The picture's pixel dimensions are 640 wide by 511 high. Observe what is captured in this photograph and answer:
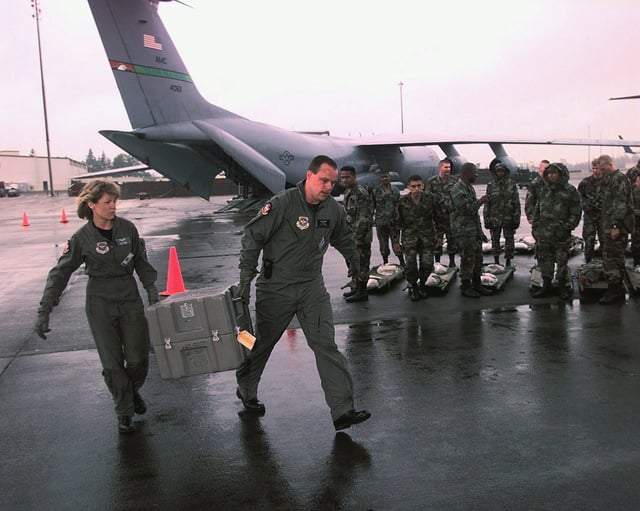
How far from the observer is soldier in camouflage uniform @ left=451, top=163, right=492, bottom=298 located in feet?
27.0

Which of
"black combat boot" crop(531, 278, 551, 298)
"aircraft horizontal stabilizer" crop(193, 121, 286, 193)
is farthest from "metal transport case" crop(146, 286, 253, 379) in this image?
"aircraft horizontal stabilizer" crop(193, 121, 286, 193)

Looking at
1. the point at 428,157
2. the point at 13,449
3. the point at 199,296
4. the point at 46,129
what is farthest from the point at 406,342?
the point at 46,129

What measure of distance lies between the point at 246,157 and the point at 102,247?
16728 millimetres

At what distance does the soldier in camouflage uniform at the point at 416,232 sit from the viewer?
27.1 ft

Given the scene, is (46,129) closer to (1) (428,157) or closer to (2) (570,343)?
(1) (428,157)

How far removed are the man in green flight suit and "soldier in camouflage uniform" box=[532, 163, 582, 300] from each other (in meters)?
4.73

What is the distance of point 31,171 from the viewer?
9956 centimetres

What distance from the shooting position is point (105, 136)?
20.3 metres

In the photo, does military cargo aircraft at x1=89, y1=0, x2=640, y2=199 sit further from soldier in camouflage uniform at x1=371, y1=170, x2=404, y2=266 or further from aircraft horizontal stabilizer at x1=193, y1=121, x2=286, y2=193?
soldier in camouflage uniform at x1=371, y1=170, x2=404, y2=266

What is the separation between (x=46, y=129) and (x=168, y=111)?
1870 inches

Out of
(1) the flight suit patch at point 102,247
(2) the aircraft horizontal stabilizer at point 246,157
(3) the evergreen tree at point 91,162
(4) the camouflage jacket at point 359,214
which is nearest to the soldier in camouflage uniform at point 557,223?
(4) the camouflage jacket at point 359,214

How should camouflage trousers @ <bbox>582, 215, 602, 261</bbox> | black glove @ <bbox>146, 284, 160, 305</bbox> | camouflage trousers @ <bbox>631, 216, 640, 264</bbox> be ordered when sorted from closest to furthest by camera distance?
1. black glove @ <bbox>146, 284, 160, 305</bbox>
2. camouflage trousers @ <bbox>631, 216, 640, 264</bbox>
3. camouflage trousers @ <bbox>582, 215, 602, 261</bbox>

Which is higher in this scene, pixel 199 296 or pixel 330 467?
pixel 199 296

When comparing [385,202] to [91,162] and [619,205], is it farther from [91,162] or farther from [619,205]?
[91,162]
